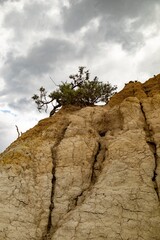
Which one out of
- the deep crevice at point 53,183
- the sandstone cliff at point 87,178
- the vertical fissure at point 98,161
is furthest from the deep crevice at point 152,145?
the deep crevice at point 53,183

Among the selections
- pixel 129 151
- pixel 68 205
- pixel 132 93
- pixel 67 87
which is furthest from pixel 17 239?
pixel 67 87

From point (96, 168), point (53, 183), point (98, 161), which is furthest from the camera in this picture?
point (98, 161)

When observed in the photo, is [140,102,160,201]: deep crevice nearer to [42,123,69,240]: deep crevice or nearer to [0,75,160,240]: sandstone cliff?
[0,75,160,240]: sandstone cliff

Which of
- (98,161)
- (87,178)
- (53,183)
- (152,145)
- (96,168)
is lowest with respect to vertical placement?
(53,183)

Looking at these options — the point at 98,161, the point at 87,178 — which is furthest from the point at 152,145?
the point at 87,178

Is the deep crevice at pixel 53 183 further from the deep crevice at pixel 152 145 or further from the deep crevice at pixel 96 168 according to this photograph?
the deep crevice at pixel 152 145

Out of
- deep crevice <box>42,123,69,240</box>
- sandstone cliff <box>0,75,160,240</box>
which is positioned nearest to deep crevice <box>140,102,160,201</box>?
sandstone cliff <box>0,75,160,240</box>

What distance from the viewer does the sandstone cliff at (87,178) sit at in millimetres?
11570

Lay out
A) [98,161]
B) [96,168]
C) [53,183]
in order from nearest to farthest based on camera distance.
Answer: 1. [53,183]
2. [96,168]
3. [98,161]

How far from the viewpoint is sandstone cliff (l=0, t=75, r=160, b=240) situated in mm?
11570

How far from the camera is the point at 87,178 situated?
13.4m

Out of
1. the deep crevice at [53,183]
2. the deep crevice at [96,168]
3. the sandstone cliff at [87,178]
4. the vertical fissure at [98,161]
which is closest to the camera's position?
the sandstone cliff at [87,178]

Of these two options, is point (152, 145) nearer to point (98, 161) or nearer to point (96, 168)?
point (98, 161)

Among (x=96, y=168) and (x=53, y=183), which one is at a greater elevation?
(x=96, y=168)
